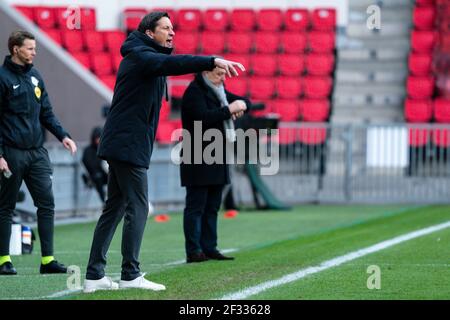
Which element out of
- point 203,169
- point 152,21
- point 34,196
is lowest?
point 34,196

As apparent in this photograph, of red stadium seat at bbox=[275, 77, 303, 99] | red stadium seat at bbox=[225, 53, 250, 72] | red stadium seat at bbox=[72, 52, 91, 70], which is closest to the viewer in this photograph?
red stadium seat at bbox=[275, 77, 303, 99]

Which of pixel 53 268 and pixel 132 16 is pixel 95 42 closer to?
pixel 132 16

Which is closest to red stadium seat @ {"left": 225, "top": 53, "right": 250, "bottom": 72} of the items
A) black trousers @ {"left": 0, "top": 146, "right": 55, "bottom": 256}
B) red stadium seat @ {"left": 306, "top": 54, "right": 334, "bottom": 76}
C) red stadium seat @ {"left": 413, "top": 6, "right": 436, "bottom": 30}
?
red stadium seat @ {"left": 306, "top": 54, "right": 334, "bottom": 76}

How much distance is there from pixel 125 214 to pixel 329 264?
7.98ft

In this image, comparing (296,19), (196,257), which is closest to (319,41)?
(296,19)

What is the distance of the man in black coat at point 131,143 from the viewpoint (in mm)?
8719

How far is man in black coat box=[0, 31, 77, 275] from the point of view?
34.2 ft

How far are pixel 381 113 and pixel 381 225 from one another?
9.87m

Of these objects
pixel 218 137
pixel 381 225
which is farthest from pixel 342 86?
pixel 218 137

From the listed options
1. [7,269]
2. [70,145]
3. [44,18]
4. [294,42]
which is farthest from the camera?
[44,18]

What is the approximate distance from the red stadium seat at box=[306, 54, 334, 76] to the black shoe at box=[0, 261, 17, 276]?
15.5m

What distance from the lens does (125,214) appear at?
29.1 feet

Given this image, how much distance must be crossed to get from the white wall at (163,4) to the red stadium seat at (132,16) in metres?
0.34

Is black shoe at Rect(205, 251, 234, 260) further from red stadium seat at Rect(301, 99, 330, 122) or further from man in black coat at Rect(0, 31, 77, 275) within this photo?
red stadium seat at Rect(301, 99, 330, 122)
